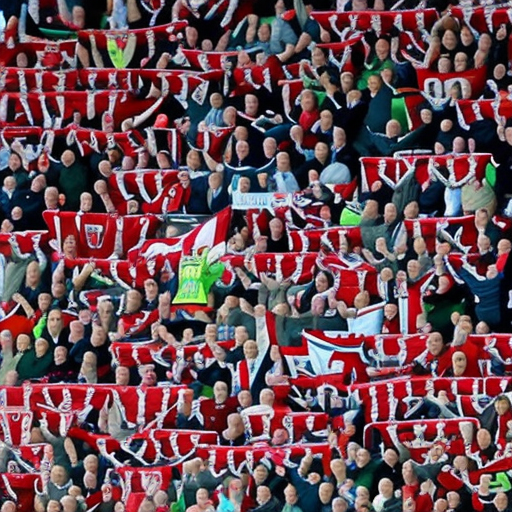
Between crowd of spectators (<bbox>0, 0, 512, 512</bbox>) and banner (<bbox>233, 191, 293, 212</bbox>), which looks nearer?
crowd of spectators (<bbox>0, 0, 512, 512</bbox>)

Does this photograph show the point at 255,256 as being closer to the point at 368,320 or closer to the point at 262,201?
the point at 262,201

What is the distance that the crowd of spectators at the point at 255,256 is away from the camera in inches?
687

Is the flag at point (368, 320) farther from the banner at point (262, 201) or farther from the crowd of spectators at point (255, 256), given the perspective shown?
the banner at point (262, 201)

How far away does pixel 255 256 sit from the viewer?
59.8ft

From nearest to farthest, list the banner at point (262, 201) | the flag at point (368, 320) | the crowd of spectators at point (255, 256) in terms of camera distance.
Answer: the crowd of spectators at point (255, 256) < the flag at point (368, 320) < the banner at point (262, 201)

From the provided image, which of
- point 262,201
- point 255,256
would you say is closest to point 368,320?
point 255,256

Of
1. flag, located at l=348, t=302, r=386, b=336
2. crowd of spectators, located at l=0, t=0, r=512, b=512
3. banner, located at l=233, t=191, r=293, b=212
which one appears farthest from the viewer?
banner, located at l=233, t=191, r=293, b=212

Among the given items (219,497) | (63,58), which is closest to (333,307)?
(219,497)

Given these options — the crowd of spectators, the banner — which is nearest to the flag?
the crowd of spectators

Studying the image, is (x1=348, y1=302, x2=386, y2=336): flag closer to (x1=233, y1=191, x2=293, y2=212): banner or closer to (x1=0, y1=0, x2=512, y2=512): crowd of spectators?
(x1=0, y1=0, x2=512, y2=512): crowd of spectators

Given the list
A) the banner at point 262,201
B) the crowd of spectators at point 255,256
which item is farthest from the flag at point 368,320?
the banner at point 262,201

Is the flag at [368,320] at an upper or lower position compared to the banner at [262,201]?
lower

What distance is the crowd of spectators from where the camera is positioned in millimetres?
17438

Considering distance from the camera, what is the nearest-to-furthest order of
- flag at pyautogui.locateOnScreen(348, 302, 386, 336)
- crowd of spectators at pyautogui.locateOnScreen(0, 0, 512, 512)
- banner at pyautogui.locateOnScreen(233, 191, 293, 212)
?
crowd of spectators at pyautogui.locateOnScreen(0, 0, 512, 512)
flag at pyautogui.locateOnScreen(348, 302, 386, 336)
banner at pyautogui.locateOnScreen(233, 191, 293, 212)
